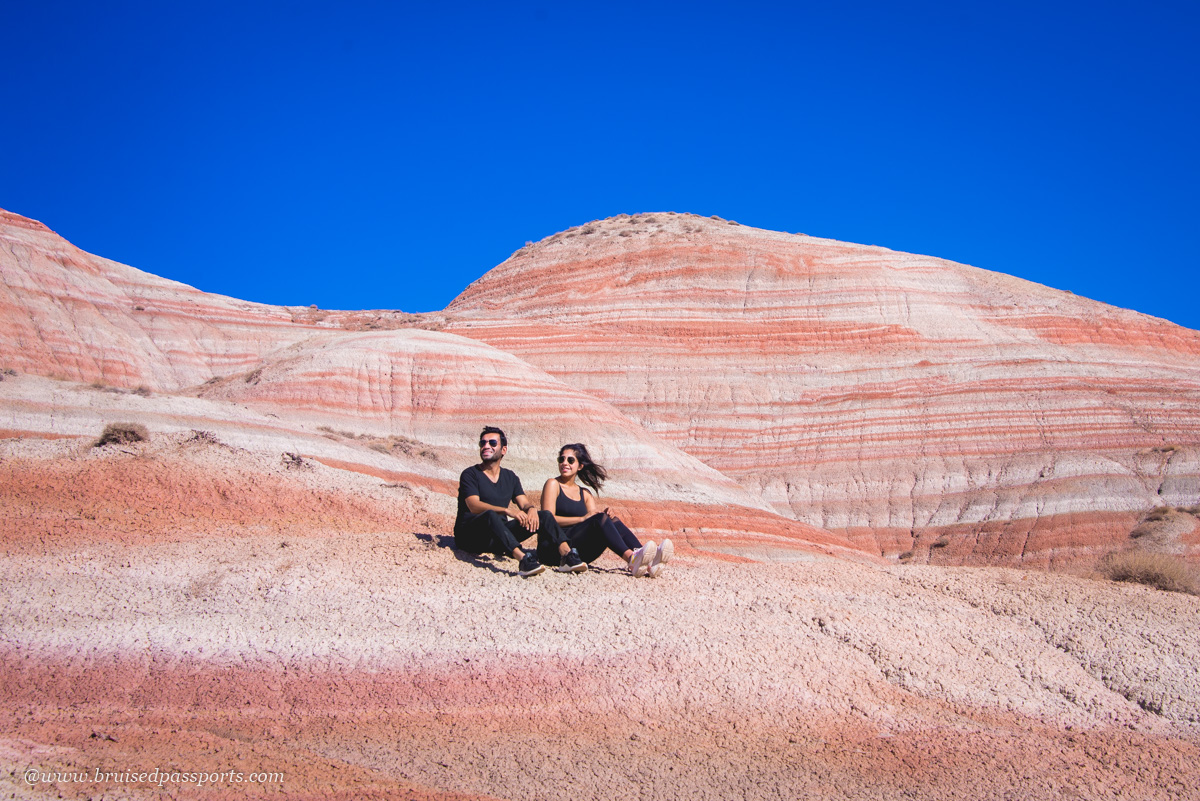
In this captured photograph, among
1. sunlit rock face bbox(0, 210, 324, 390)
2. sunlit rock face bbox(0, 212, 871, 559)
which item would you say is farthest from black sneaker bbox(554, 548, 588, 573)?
sunlit rock face bbox(0, 210, 324, 390)

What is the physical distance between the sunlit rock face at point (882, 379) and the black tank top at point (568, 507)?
22.1 metres

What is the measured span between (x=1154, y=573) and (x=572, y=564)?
768 centimetres

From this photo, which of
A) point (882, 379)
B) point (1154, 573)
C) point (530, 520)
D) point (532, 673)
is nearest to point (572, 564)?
point (530, 520)

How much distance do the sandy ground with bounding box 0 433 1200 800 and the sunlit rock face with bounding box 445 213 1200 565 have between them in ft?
70.0

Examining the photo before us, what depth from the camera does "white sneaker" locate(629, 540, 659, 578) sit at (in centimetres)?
862

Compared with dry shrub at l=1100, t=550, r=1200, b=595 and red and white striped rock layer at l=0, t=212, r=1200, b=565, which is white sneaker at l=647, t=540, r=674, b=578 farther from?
red and white striped rock layer at l=0, t=212, r=1200, b=565

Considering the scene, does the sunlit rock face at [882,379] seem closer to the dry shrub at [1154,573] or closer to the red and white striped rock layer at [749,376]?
the red and white striped rock layer at [749,376]

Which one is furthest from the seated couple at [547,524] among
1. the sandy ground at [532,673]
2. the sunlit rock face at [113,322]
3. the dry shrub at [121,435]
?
the sunlit rock face at [113,322]

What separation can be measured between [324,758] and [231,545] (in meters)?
3.55

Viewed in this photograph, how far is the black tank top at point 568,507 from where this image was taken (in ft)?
29.5

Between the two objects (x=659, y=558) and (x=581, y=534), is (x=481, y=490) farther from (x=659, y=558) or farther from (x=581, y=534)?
(x=659, y=558)

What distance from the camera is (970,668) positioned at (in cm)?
742

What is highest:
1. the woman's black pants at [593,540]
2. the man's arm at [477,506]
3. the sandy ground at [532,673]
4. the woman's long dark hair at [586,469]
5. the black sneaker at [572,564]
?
the woman's long dark hair at [586,469]

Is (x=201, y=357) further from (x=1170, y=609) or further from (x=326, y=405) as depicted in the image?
(x=1170, y=609)
